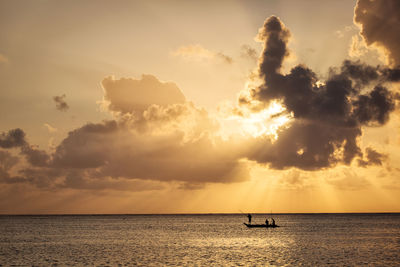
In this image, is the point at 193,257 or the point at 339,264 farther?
the point at 193,257

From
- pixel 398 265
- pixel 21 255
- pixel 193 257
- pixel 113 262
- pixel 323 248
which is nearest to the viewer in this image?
pixel 398 265

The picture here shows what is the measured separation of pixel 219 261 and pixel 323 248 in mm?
26096

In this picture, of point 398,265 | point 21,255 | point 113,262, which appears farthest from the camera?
point 21,255

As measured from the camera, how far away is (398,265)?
2133 inches

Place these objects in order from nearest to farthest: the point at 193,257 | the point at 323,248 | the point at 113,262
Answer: the point at 113,262 < the point at 193,257 < the point at 323,248

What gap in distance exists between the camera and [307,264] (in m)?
55.0

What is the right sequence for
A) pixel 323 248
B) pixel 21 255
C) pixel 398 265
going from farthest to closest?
pixel 323 248 → pixel 21 255 → pixel 398 265

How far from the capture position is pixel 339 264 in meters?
55.4

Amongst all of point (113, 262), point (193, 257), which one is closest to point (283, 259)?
point (193, 257)

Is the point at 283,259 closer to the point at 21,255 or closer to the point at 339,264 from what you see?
the point at 339,264

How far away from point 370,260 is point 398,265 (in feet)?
16.6

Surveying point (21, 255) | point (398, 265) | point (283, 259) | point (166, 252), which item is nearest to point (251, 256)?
point (283, 259)

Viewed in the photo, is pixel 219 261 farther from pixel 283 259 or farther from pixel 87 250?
pixel 87 250

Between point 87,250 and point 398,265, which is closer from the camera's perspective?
point 398,265
